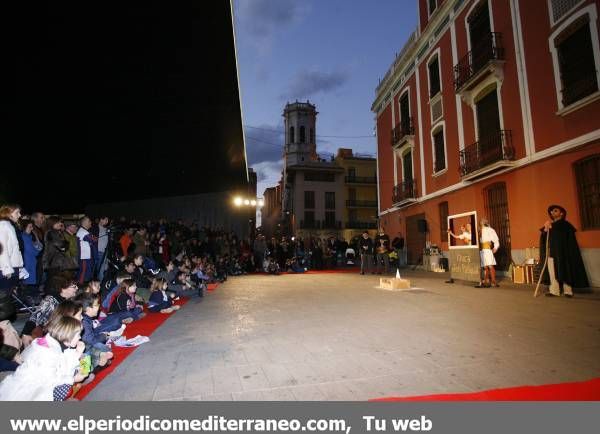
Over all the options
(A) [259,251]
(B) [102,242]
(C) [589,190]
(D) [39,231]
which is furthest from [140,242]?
(C) [589,190]

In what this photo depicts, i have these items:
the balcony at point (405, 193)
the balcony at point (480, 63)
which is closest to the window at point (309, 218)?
the balcony at point (405, 193)

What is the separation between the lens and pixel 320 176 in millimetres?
41688

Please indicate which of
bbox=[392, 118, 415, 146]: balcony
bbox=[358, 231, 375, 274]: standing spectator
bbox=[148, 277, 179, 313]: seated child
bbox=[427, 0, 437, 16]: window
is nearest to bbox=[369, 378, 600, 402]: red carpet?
bbox=[148, 277, 179, 313]: seated child

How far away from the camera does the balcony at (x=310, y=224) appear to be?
40094mm

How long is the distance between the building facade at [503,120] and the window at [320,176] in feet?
75.6

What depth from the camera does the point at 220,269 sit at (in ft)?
39.4

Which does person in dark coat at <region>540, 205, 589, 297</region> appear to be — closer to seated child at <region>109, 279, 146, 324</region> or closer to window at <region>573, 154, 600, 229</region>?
window at <region>573, 154, 600, 229</region>

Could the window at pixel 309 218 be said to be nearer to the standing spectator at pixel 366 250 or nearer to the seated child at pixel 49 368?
the standing spectator at pixel 366 250

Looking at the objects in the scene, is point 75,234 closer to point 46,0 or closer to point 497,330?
point 46,0

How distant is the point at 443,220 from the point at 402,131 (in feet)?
19.3

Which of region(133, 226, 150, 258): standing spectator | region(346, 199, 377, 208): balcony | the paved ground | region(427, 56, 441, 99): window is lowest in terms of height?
the paved ground

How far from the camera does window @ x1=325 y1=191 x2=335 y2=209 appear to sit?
4138 centimetres

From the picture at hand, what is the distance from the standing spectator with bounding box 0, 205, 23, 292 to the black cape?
33.0 ft

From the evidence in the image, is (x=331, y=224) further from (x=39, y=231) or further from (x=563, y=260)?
(x=39, y=231)
